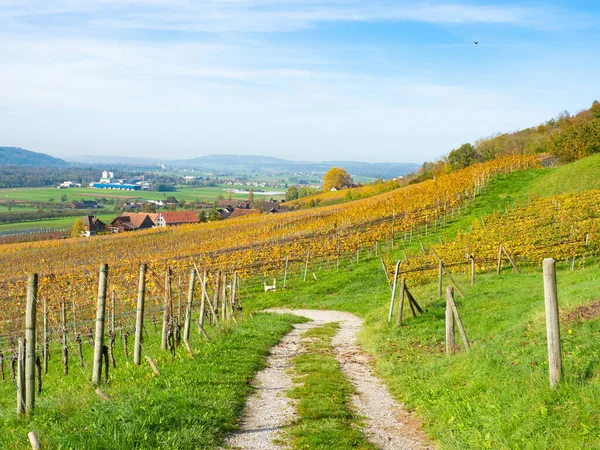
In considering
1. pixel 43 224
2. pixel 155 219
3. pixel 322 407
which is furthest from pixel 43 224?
pixel 322 407

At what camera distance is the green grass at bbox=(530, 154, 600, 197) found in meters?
47.2

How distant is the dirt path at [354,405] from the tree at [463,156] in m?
79.8

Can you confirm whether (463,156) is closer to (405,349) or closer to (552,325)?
(405,349)

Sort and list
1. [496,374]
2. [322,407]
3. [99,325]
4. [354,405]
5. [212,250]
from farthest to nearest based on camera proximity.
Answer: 1. [212,250]
2. [99,325]
3. [354,405]
4. [322,407]
5. [496,374]

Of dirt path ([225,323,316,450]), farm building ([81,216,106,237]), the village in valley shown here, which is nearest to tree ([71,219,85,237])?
farm building ([81,216,106,237])

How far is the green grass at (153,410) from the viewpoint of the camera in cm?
747

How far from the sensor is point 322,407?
382 inches

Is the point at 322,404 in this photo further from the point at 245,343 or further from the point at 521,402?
the point at 245,343

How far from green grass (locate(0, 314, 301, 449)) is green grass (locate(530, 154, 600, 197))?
41.6 m

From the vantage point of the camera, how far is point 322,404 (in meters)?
9.90

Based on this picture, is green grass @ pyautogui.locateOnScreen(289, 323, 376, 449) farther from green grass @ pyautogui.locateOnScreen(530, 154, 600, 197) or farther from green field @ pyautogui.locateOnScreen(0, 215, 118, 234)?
green field @ pyautogui.locateOnScreen(0, 215, 118, 234)

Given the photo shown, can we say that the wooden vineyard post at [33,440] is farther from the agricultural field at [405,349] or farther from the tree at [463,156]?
the tree at [463,156]

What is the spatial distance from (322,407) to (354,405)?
78cm

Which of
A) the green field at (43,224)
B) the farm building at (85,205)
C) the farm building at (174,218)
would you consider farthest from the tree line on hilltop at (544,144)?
the farm building at (85,205)
